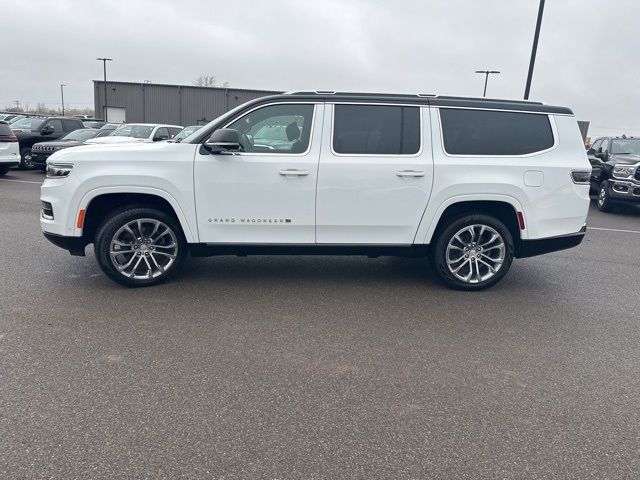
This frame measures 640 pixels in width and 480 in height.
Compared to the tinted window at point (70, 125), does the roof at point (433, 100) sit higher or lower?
higher

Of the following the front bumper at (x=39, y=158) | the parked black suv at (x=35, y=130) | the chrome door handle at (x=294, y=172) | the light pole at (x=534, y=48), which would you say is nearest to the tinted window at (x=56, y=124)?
the parked black suv at (x=35, y=130)

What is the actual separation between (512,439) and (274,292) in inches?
112

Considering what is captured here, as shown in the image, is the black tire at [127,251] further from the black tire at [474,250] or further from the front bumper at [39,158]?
the front bumper at [39,158]

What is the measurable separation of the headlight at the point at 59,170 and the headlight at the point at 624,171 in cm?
1163

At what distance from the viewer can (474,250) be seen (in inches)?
209

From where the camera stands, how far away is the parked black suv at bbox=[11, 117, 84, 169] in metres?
15.5

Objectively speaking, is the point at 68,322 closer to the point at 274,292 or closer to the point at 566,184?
the point at 274,292

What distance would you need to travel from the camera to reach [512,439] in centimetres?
280

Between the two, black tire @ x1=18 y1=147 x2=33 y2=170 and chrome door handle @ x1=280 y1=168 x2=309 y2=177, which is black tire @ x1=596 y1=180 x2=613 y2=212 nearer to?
chrome door handle @ x1=280 y1=168 x2=309 y2=177

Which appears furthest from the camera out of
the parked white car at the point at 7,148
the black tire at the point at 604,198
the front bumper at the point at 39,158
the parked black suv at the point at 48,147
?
the front bumper at the point at 39,158

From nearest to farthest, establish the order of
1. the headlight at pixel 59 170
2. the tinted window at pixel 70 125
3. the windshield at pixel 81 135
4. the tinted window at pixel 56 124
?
1. the headlight at pixel 59 170
2. the windshield at pixel 81 135
3. the tinted window at pixel 56 124
4. the tinted window at pixel 70 125

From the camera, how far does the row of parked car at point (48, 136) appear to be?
44.0 ft

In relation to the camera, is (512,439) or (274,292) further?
(274,292)

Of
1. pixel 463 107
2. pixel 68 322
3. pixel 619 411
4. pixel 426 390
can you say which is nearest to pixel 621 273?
pixel 463 107
